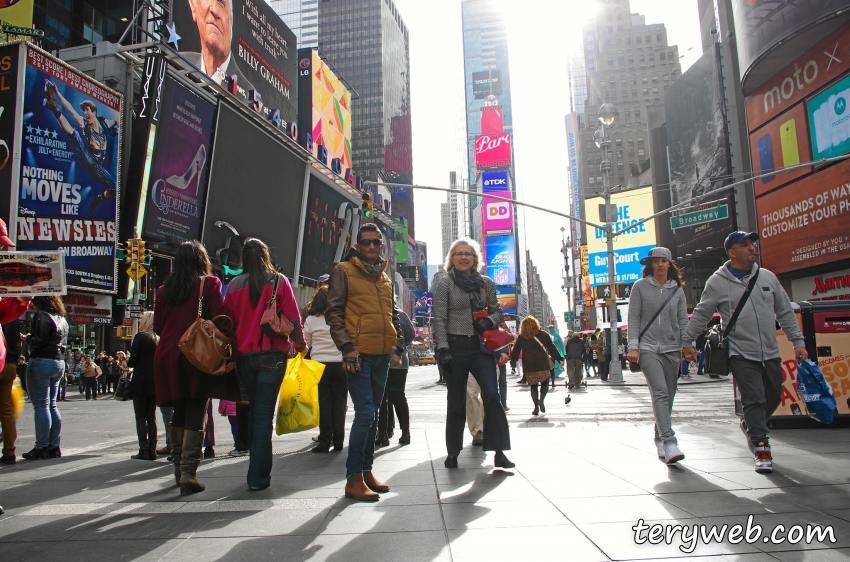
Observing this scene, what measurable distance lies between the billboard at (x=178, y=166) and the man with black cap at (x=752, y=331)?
2668 centimetres

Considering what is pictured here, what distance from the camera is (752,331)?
5031mm

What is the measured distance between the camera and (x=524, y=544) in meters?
3.09

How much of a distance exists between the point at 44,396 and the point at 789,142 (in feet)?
103

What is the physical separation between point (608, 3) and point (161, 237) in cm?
13426

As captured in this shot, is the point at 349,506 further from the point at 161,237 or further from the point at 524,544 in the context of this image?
the point at 161,237

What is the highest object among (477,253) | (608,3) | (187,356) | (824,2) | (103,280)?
(608,3)

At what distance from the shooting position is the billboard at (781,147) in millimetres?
27625

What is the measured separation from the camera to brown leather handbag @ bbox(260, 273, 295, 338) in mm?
4531

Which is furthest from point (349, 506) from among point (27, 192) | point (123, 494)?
point (27, 192)

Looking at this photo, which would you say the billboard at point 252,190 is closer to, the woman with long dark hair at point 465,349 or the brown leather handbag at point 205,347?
the woman with long dark hair at point 465,349

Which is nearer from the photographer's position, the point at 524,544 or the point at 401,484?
the point at 524,544

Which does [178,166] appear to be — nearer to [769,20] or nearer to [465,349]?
[769,20]

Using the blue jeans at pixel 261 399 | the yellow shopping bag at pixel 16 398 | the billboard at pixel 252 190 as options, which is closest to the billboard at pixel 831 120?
the billboard at pixel 252 190

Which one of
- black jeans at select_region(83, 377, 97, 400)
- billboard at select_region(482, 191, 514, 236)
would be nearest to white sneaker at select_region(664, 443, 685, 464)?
black jeans at select_region(83, 377, 97, 400)
